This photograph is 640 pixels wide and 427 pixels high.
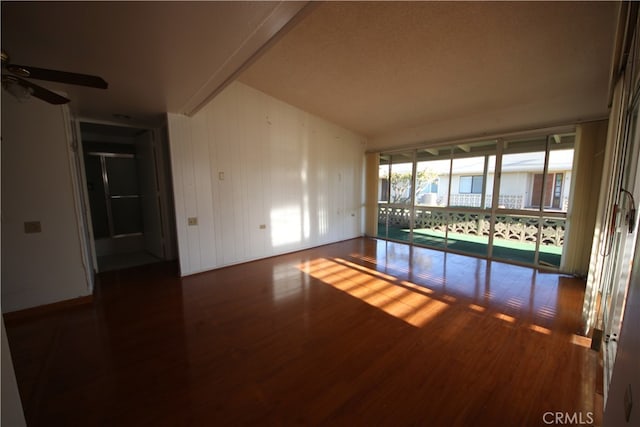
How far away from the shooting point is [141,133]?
4531 mm

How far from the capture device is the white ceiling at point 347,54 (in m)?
1.63

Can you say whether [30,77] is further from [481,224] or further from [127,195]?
[481,224]

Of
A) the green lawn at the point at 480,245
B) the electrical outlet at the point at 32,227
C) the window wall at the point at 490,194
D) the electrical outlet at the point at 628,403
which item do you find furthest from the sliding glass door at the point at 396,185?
Result: the electrical outlet at the point at 32,227

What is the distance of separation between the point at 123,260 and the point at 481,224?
8.31 m

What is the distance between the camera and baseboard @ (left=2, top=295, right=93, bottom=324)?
8.29 feet

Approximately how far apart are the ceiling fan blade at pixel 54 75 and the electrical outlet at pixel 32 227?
2.00 metres

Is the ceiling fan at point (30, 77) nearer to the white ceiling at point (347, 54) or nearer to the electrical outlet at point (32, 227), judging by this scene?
the white ceiling at point (347, 54)

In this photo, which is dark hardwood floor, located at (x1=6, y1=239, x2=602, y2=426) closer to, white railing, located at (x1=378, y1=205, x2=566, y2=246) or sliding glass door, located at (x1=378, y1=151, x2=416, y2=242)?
white railing, located at (x1=378, y1=205, x2=566, y2=246)

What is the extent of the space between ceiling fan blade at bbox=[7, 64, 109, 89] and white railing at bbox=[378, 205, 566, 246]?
544cm

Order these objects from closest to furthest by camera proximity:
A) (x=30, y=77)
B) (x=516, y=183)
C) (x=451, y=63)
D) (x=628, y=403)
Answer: (x=628, y=403) < (x=30, y=77) < (x=451, y=63) < (x=516, y=183)

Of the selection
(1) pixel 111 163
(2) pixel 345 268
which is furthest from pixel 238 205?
(1) pixel 111 163

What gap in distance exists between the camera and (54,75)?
1.49m

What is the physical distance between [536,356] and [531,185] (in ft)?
10.9

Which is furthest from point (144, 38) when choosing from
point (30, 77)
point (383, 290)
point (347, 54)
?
point (383, 290)
